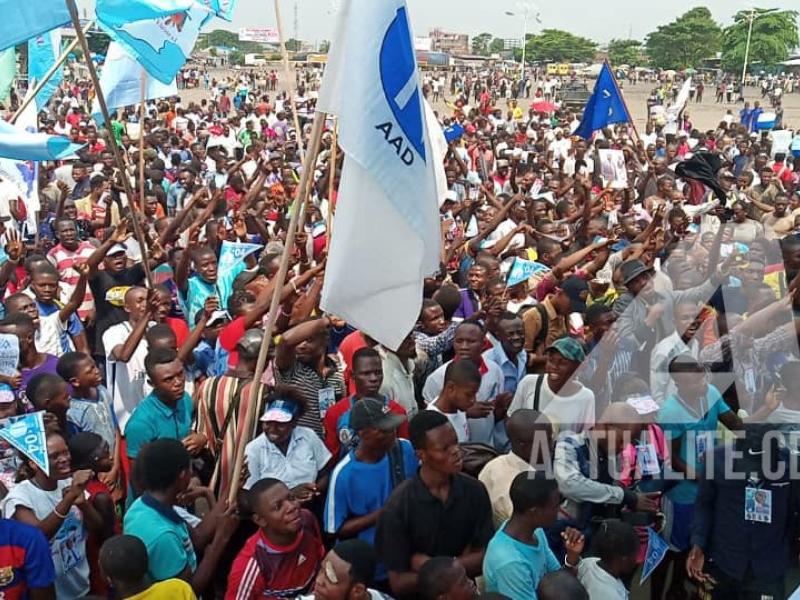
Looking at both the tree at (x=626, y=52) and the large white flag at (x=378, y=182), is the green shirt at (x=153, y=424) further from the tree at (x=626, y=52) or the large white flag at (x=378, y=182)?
the tree at (x=626, y=52)

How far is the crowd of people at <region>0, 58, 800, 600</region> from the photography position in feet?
10.8

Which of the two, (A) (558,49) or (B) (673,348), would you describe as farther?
(A) (558,49)

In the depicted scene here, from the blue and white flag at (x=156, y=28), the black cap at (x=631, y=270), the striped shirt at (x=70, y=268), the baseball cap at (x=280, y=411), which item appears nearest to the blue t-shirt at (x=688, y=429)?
the black cap at (x=631, y=270)

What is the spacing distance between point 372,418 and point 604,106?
867cm

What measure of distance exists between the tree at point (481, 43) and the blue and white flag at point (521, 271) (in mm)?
114862

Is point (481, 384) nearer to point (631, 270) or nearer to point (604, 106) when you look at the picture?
point (631, 270)

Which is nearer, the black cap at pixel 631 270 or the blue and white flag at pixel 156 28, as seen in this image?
the black cap at pixel 631 270

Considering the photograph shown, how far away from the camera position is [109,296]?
6.10 meters

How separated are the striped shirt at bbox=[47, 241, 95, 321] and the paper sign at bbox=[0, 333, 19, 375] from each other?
1840 millimetres

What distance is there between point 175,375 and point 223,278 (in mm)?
2478

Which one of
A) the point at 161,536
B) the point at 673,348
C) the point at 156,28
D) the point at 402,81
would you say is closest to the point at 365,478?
the point at 161,536

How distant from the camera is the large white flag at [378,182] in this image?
3.23m

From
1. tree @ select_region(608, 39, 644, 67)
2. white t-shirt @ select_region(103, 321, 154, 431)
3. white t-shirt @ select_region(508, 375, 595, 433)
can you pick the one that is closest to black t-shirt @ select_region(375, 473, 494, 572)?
white t-shirt @ select_region(508, 375, 595, 433)

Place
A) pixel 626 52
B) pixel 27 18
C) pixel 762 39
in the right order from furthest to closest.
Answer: pixel 626 52 → pixel 762 39 → pixel 27 18
